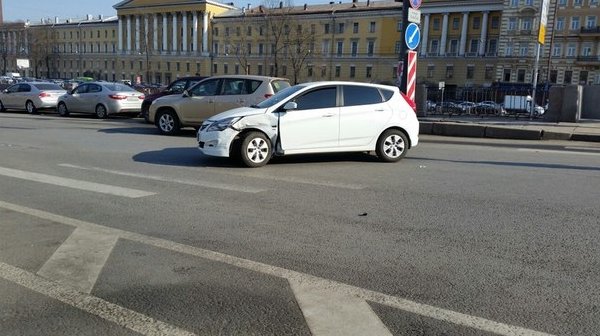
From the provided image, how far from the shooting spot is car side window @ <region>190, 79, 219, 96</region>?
1441 centimetres

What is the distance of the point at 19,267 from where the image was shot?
4.31 m

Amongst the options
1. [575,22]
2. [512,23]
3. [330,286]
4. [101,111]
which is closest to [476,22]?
[512,23]

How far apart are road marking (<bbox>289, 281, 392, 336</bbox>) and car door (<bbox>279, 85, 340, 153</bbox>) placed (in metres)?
5.57

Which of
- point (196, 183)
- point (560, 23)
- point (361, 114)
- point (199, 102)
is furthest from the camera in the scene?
point (560, 23)

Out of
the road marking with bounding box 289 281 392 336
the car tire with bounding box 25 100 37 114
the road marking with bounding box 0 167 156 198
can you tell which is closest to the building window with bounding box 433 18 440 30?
the car tire with bounding box 25 100 37 114

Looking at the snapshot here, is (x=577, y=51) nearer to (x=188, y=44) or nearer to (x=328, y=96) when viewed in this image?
(x=188, y=44)

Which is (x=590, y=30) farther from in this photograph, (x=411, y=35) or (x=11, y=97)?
(x=11, y=97)

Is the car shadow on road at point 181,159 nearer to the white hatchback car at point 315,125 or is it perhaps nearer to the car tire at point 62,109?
the white hatchback car at point 315,125

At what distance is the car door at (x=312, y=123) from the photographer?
9.25m

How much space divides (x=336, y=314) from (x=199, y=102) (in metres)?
11.7

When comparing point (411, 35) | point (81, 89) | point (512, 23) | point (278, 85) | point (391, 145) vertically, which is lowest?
point (391, 145)

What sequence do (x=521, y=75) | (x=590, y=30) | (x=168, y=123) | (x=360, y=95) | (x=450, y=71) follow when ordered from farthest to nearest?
(x=450, y=71)
(x=521, y=75)
(x=590, y=30)
(x=168, y=123)
(x=360, y=95)

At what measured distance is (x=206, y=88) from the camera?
14500 millimetres

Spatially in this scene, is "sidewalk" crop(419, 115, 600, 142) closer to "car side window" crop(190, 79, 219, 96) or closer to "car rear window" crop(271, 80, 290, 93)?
"car rear window" crop(271, 80, 290, 93)
